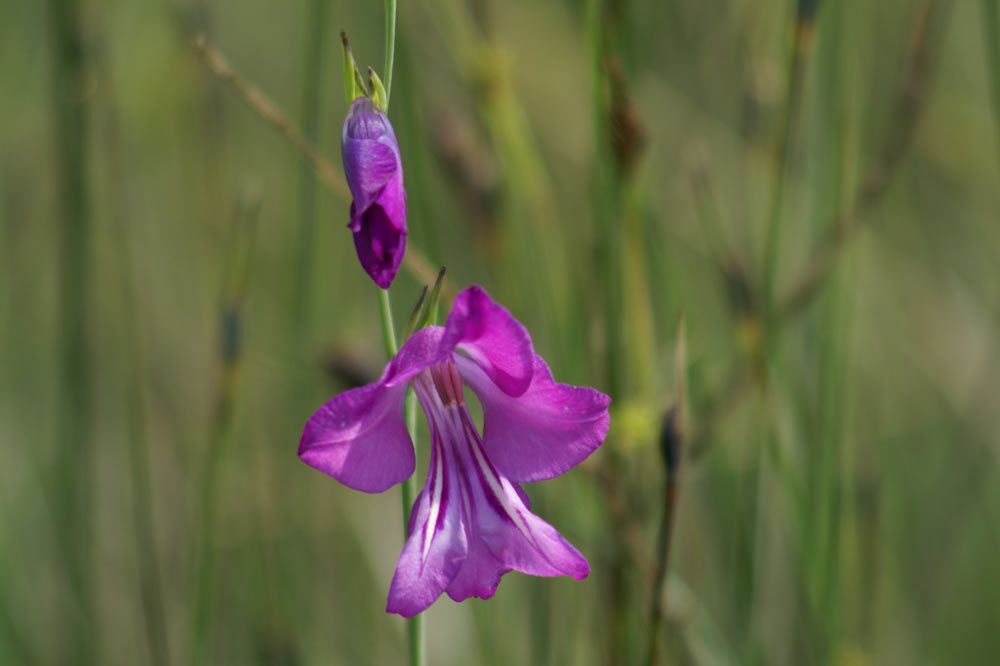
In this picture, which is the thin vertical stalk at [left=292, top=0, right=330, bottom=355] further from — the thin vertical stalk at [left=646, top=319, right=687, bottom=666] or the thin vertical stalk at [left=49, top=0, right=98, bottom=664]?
the thin vertical stalk at [left=646, top=319, right=687, bottom=666]

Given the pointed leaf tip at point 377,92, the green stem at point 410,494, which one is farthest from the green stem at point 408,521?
the pointed leaf tip at point 377,92

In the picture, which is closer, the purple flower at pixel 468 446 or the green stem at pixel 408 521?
the purple flower at pixel 468 446

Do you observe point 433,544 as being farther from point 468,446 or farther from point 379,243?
point 379,243

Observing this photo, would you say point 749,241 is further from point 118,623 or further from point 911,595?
point 118,623

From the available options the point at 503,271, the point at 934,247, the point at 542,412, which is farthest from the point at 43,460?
the point at 934,247

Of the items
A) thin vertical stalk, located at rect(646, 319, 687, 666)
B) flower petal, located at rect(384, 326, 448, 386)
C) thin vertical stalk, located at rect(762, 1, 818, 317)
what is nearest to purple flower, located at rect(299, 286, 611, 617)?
flower petal, located at rect(384, 326, 448, 386)

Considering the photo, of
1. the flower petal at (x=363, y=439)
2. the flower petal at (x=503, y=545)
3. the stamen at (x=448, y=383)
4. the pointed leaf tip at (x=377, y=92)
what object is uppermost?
the pointed leaf tip at (x=377, y=92)

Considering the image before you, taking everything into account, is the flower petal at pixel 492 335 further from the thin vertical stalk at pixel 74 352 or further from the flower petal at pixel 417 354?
the thin vertical stalk at pixel 74 352
